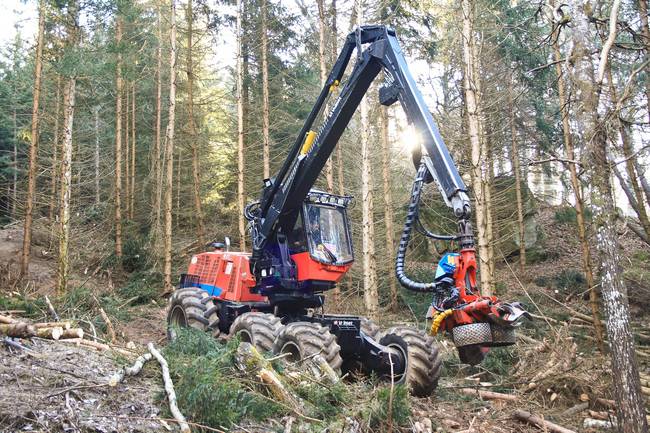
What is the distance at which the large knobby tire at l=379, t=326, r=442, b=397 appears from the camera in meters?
7.12

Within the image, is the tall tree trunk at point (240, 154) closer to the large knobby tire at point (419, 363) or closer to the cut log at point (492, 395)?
the large knobby tire at point (419, 363)

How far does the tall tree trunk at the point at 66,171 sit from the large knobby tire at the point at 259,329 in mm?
6387

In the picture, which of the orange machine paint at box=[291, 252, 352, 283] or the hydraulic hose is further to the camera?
the orange machine paint at box=[291, 252, 352, 283]

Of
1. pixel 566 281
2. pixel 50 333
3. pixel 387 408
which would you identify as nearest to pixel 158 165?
pixel 50 333

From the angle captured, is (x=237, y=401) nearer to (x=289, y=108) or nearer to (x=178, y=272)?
(x=178, y=272)

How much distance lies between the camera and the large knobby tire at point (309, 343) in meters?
6.91

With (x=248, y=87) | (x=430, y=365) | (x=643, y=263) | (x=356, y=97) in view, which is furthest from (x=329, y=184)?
(x=643, y=263)

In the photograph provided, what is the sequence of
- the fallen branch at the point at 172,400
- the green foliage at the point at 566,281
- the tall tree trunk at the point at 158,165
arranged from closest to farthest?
the fallen branch at the point at 172,400, the green foliage at the point at 566,281, the tall tree trunk at the point at 158,165

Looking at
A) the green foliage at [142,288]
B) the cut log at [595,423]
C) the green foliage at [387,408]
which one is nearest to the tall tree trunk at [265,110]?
the green foliage at [142,288]

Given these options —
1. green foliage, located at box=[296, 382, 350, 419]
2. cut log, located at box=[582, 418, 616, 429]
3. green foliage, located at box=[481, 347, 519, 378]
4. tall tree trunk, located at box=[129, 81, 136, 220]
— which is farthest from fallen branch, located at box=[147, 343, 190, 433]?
tall tree trunk, located at box=[129, 81, 136, 220]

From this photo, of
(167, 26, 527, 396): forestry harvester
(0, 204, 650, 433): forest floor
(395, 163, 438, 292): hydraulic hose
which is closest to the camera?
(0, 204, 650, 433): forest floor

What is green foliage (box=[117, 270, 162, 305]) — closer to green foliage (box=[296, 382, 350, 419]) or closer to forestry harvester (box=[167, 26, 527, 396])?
forestry harvester (box=[167, 26, 527, 396])

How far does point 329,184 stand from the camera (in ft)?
48.1

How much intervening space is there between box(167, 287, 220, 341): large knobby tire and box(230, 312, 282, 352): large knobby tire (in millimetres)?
1162
